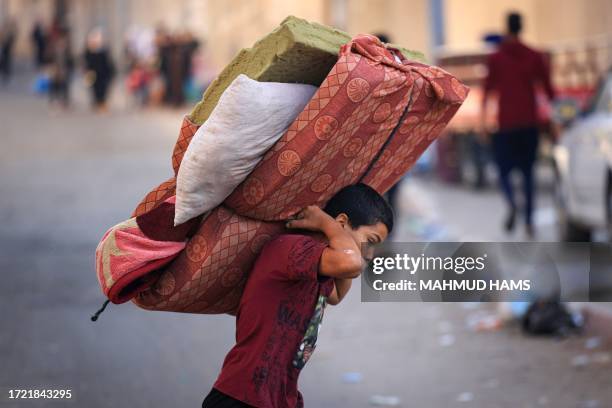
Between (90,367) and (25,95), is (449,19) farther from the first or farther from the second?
(90,367)

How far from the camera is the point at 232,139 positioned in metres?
3.67

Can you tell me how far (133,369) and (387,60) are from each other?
406 centimetres

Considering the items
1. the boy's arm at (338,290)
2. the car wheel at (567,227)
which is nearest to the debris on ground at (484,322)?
the car wheel at (567,227)

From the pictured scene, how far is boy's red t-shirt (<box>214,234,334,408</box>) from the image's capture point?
365 cm

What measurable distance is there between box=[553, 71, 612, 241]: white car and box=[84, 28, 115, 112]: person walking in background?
22084mm

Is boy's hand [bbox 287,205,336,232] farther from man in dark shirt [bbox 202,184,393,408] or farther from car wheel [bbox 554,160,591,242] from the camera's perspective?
car wheel [bbox 554,160,591,242]

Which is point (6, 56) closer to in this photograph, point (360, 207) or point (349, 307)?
point (349, 307)

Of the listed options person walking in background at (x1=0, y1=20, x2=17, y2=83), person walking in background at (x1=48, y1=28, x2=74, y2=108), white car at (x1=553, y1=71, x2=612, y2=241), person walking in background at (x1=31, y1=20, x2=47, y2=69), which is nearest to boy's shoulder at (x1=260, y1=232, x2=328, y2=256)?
white car at (x1=553, y1=71, x2=612, y2=241)

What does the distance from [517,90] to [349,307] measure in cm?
283

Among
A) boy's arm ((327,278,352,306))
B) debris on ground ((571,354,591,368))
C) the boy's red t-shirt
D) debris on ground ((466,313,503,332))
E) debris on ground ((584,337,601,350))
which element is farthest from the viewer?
debris on ground ((466,313,503,332))

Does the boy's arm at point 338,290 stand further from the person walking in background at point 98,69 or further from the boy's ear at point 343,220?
the person walking in background at point 98,69

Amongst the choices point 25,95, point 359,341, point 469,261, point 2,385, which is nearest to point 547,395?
point 469,261

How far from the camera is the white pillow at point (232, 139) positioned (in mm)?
3672

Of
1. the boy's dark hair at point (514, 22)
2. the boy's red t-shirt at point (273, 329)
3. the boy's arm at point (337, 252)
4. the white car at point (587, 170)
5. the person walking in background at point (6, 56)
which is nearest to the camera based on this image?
the boy's arm at point (337, 252)
